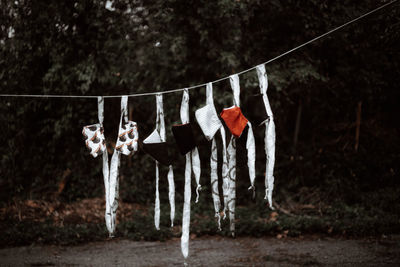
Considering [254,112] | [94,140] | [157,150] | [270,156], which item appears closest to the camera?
[270,156]

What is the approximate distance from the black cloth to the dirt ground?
196 centimetres

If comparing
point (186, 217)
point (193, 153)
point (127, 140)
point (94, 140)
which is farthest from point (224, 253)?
point (94, 140)

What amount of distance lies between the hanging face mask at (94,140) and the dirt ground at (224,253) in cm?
188

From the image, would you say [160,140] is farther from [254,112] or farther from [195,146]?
[254,112]

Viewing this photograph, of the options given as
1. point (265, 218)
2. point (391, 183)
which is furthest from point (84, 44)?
point (391, 183)

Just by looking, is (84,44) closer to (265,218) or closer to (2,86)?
(2,86)

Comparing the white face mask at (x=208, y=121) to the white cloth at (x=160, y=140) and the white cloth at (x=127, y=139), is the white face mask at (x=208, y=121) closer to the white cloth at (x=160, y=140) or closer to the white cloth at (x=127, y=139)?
the white cloth at (x=160, y=140)

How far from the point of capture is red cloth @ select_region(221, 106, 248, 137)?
102 inches

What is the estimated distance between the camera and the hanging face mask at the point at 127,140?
9.16ft

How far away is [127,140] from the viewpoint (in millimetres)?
2812

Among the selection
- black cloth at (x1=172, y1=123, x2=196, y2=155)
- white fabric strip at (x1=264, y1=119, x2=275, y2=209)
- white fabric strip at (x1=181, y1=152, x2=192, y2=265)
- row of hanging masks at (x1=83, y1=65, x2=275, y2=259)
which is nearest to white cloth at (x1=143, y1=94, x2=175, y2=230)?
row of hanging masks at (x1=83, y1=65, x2=275, y2=259)

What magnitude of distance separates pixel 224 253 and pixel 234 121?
2.41 metres

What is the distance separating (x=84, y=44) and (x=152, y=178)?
2.94 meters

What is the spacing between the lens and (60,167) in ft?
22.6
